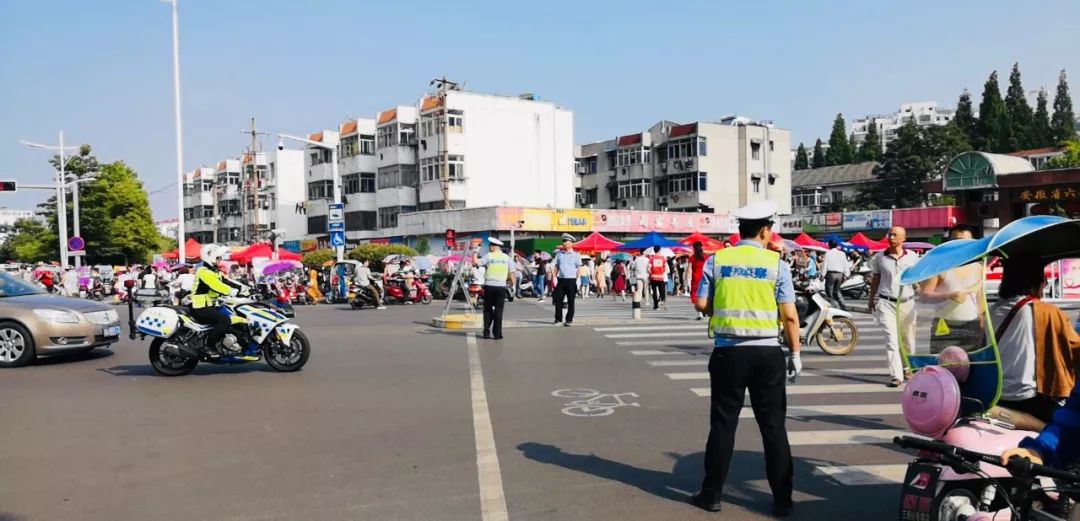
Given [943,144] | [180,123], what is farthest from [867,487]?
[943,144]

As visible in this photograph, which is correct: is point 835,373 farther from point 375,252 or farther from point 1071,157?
point 1071,157

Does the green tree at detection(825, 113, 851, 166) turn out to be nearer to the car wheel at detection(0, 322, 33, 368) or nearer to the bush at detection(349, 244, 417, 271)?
the bush at detection(349, 244, 417, 271)

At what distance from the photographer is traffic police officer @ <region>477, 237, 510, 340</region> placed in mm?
13836

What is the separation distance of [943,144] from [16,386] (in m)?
70.5

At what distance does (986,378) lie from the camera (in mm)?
4086

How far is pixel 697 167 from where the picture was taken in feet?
198

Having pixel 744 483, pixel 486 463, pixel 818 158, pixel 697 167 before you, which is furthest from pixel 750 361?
pixel 818 158

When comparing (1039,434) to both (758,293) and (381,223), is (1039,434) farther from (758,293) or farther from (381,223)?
(381,223)

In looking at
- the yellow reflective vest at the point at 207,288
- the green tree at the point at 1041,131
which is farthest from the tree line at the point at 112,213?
the green tree at the point at 1041,131

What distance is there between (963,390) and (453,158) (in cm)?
5189

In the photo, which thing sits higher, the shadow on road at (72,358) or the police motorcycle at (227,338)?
the police motorcycle at (227,338)

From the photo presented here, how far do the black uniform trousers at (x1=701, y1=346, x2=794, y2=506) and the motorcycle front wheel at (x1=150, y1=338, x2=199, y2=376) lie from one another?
7.83 m

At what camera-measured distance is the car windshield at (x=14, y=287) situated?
1253cm

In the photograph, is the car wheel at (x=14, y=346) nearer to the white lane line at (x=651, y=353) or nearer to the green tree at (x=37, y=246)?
the white lane line at (x=651, y=353)
